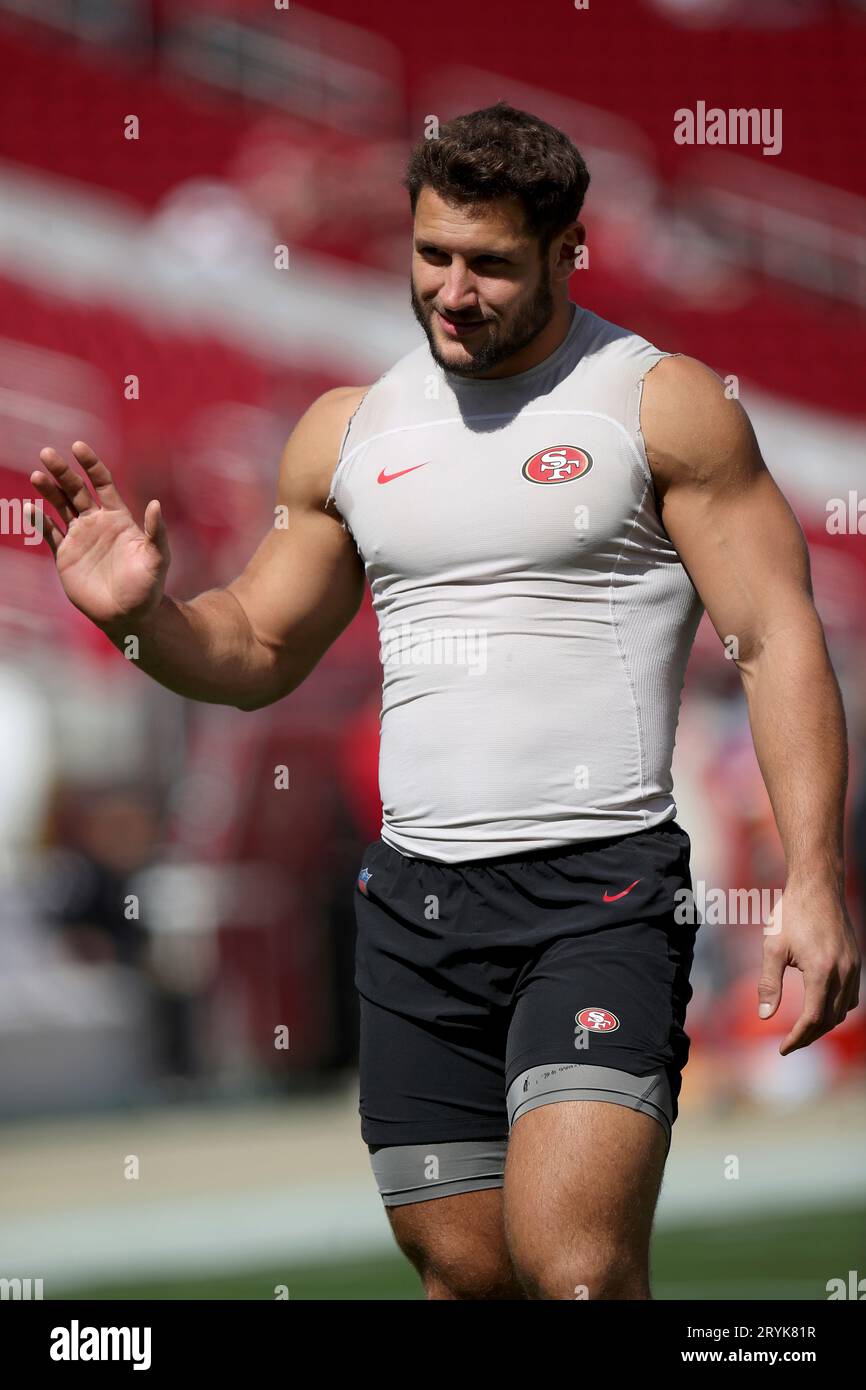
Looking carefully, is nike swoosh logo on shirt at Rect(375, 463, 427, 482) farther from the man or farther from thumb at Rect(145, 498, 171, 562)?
thumb at Rect(145, 498, 171, 562)

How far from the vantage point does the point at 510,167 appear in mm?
2947

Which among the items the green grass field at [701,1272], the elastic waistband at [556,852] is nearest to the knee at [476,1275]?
the elastic waistband at [556,852]

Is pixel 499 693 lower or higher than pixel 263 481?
lower

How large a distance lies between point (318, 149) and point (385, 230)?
25.3 inches

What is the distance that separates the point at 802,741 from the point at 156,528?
1.10 metres

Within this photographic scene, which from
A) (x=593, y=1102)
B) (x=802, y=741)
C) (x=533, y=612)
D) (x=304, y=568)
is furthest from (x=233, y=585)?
(x=593, y=1102)

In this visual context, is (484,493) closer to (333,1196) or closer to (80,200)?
(333,1196)

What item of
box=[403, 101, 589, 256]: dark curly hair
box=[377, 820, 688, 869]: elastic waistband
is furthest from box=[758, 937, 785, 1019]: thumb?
box=[403, 101, 589, 256]: dark curly hair

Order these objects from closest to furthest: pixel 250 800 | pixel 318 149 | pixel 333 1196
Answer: pixel 333 1196, pixel 250 800, pixel 318 149

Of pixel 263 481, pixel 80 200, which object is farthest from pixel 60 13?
pixel 263 481

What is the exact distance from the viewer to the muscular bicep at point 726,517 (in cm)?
291

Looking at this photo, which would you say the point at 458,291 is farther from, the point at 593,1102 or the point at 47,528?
the point at 593,1102

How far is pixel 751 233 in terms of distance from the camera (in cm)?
1205

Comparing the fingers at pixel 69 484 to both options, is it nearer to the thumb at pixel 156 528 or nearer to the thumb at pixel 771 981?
the thumb at pixel 156 528
